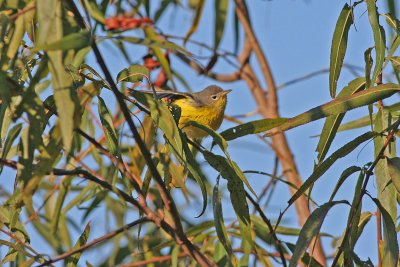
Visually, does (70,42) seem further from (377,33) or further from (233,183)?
(377,33)

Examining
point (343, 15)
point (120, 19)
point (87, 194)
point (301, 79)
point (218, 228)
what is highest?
point (120, 19)

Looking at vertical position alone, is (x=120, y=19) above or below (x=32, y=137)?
above

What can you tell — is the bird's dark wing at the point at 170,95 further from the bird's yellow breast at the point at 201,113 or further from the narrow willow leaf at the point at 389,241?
the narrow willow leaf at the point at 389,241

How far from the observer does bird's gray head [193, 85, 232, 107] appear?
380cm

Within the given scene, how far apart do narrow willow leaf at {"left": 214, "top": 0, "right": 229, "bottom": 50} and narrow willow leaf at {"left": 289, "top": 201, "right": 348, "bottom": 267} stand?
447 millimetres

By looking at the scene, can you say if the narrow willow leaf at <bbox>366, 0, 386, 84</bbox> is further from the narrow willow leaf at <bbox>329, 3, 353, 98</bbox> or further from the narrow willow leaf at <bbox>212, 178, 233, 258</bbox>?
the narrow willow leaf at <bbox>212, 178, 233, 258</bbox>

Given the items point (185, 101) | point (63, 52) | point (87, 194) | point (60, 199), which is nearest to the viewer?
point (63, 52)

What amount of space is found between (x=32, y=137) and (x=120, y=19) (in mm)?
1793

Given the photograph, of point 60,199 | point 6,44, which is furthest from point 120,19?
point 6,44

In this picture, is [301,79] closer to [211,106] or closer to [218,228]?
[211,106]

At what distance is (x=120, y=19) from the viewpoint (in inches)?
130

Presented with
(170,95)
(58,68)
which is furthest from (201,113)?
(58,68)

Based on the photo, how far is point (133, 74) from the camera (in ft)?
6.24

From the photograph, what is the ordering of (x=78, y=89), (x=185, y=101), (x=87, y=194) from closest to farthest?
(x=78, y=89) < (x=87, y=194) < (x=185, y=101)
